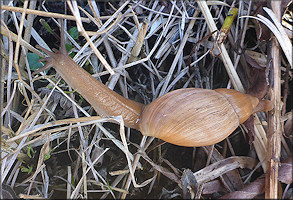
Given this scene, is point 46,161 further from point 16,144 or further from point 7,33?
point 7,33

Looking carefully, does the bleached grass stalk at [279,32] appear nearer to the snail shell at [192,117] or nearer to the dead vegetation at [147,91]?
the dead vegetation at [147,91]

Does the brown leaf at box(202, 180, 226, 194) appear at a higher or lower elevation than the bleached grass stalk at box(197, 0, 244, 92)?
lower

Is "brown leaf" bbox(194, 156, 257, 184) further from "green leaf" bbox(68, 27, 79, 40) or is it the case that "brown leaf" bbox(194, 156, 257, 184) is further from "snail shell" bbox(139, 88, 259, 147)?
"green leaf" bbox(68, 27, 79, 40)

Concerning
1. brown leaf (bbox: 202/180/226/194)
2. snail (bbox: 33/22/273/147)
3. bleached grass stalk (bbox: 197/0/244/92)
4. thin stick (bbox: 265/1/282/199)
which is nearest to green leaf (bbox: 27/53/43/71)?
snail (bbox: 33/22/273/147)

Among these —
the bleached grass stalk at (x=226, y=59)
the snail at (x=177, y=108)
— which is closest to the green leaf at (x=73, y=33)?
the snail at (x=177, y=108)

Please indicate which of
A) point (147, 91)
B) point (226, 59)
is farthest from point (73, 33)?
point (226, 59)

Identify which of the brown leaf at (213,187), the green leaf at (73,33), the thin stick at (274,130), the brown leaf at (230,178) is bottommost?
the brown leaf at (213,187)

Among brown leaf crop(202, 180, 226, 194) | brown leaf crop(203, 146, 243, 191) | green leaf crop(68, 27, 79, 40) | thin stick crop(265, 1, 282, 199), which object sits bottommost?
brown leaf crop(202, 180, 226, 194)
